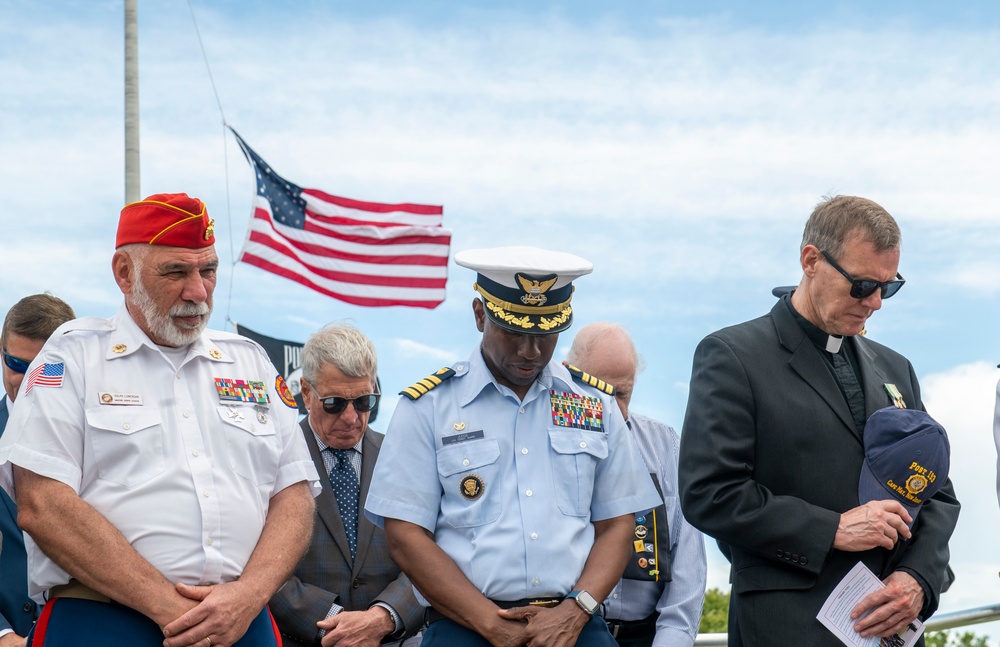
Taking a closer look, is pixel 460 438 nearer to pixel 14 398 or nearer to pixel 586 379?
pixel 586 379

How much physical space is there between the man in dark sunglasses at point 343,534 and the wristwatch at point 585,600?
3.08 feet

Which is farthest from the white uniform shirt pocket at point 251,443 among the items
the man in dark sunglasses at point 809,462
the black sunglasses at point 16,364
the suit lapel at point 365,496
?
the black sunglasses at point 16,364

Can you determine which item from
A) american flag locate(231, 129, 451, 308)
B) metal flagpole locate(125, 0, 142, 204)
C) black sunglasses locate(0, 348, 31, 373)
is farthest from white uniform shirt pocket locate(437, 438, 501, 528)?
american flag locate(231, 129, 451, 308)

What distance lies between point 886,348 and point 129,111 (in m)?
8.56

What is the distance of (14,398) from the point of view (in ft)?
16.8

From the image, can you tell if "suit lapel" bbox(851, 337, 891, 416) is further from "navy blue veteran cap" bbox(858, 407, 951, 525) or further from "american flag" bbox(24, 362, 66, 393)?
"american flag" bbox(24, 362, 66, 393)

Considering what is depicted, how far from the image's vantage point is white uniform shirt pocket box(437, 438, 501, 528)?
12.8 feet

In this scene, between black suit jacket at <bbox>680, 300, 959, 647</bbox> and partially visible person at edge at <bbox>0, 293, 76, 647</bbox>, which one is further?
partially visible person at edge at <bbox>0, 293, 76, 647</bbox>

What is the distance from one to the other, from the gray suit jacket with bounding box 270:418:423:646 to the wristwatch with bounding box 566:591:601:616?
3.08 ft

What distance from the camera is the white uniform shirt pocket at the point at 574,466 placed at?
4.00 m

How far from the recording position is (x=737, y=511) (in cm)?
393

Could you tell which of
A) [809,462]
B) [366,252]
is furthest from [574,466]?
[366,252]

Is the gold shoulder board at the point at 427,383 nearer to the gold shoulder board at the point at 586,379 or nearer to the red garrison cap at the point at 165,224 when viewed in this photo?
the gold shoulder board at the point at 586,379

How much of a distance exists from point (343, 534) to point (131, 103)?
307 inches
